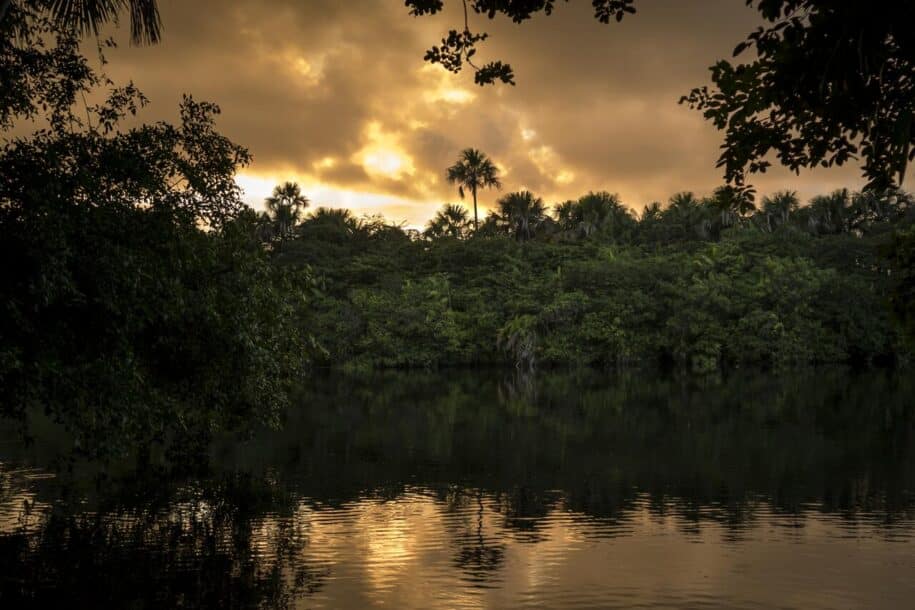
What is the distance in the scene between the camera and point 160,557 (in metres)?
17.8

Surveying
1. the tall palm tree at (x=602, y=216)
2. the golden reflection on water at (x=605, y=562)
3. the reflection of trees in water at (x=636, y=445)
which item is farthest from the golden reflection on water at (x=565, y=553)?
the tall palm tree at (x=602, y=216)

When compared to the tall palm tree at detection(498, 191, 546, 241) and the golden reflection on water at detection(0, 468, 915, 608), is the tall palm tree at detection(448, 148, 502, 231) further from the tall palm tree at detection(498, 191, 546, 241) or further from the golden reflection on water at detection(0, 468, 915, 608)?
the golden reflection on water at detection(0, 468, 915, 608)

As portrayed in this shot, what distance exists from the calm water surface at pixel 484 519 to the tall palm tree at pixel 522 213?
82.6 metres

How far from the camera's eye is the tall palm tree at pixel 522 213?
12356 centimetres

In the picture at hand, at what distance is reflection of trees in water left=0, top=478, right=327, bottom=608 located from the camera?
15336 mm

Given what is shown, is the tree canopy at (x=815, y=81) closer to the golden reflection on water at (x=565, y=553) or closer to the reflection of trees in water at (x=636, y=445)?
the golden reflection on water at (x=565, y=553)

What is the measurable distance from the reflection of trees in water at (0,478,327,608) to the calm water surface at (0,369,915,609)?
64 mm

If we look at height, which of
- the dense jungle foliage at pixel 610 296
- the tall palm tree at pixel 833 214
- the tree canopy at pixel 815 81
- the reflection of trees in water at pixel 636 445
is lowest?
the reflection of trees in water at pixel 636 445

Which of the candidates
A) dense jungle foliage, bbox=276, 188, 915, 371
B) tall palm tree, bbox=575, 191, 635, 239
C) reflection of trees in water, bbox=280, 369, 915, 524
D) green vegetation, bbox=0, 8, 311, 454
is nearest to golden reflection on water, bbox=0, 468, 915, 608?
reflection of trees in water, bbox=280, 369, 915, 524

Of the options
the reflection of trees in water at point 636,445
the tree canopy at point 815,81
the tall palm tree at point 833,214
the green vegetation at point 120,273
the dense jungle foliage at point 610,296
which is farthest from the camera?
the tall palm tree at point 833,214

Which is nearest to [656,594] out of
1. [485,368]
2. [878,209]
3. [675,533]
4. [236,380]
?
[675,533]

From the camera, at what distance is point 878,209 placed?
109 meters

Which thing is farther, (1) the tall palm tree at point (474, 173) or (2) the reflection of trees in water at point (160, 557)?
(1) the tall palm tree at point (474, 173)

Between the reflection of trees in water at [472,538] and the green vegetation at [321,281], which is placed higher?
the green vegetation at [321,281]
